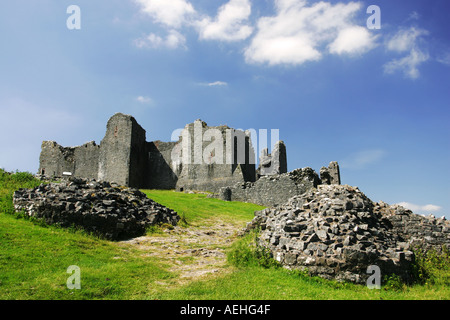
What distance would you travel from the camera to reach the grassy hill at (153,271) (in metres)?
6.61

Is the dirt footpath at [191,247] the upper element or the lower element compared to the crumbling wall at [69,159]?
lower

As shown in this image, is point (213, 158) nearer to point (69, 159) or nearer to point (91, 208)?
point (69, 159)

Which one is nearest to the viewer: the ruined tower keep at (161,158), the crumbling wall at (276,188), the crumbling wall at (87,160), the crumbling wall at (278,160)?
the crumbling wall at (276,188)

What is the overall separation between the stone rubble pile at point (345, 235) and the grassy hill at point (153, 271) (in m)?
0.39

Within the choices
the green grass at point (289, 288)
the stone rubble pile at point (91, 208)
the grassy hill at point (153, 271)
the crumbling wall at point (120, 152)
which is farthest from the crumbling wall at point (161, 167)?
the green grass at point (289, 288)

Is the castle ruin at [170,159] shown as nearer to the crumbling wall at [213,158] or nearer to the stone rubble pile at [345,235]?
the crumbling wall at [213,158]

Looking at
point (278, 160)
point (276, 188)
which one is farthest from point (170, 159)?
point (276, 188)

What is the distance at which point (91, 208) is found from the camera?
1251 cm

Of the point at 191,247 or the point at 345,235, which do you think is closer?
the point at 345,235

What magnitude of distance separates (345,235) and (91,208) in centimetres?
971

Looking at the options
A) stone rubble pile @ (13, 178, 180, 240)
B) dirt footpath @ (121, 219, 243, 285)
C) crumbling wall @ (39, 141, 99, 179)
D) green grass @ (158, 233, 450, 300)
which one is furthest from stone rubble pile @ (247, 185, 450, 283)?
crumbling wall @ (39, 141, 99, 179)

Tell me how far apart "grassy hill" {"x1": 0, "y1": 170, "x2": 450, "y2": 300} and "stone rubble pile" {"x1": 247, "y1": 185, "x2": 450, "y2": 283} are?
0.39 meters

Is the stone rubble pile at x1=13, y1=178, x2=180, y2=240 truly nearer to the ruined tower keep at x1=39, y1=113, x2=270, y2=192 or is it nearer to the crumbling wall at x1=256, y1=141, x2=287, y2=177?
the ruined tower keep at x1=39, y1=113, x2=270, y2=192
